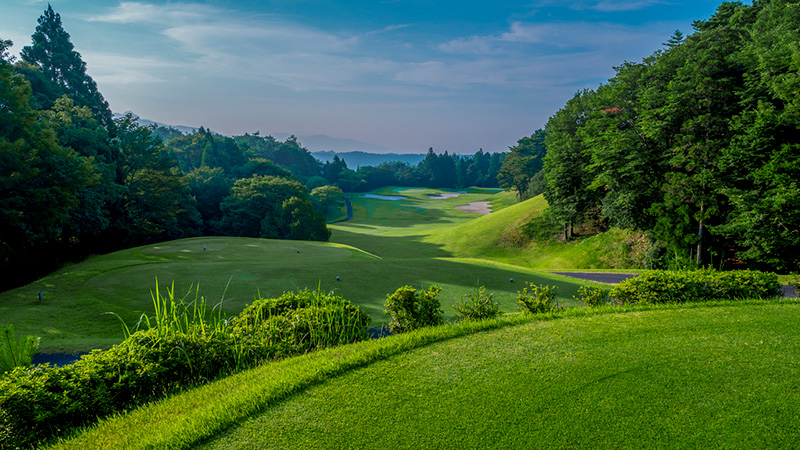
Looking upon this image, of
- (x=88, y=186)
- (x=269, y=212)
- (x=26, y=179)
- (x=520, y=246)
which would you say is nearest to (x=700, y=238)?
(x=520, y=246)

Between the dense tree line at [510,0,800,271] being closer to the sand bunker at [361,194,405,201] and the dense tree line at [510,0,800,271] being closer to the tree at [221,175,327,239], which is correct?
the tree at [221,175,327,239]

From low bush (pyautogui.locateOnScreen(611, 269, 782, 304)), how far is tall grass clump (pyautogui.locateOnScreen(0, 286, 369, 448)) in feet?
21.7

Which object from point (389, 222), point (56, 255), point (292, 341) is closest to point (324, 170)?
point (389, 222)

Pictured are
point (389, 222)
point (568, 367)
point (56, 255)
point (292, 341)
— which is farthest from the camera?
point (389, 222)

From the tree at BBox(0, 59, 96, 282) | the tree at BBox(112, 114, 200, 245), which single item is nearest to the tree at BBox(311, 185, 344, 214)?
the tree at BBox(112, 114, 200, 245)

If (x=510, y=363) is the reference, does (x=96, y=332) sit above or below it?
below

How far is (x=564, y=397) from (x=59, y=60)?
71369 millimetres

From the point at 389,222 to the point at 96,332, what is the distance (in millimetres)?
55912

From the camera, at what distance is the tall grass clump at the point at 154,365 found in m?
4.48

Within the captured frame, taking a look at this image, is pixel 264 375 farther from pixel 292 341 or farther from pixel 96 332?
pixel 96 332

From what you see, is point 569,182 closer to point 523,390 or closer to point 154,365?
point 523,390

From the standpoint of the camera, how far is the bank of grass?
13.7 feet

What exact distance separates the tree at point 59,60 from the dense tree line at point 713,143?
194ft

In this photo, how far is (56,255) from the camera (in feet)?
82.6
